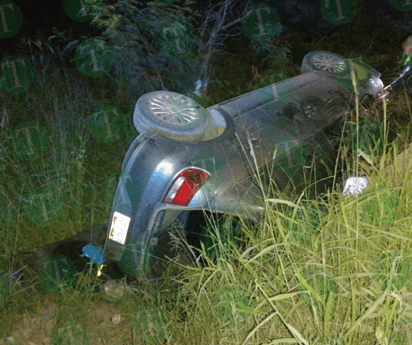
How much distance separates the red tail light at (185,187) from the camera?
3027mm

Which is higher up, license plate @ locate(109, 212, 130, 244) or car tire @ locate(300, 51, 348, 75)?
car tire @ locate(300, 51, 348, 75)

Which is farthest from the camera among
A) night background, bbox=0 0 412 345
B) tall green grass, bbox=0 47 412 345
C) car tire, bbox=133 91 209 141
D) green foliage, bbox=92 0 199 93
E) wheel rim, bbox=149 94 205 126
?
green foliage, bbox=92 0 199 93

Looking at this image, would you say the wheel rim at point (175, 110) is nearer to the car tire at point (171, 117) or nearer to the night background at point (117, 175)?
the car tire at point (171, 117)

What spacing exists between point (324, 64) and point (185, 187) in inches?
101

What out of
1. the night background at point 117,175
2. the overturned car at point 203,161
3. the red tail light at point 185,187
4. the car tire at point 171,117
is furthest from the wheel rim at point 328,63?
the red tail light at point 185,187

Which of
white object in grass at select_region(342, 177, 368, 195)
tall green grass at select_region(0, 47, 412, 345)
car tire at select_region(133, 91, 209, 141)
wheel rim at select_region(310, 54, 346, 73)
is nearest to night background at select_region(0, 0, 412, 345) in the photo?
tall green grass at select_region(0, 47, 412, 345)

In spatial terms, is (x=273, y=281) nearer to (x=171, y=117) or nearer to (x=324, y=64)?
(x=171, y=117)

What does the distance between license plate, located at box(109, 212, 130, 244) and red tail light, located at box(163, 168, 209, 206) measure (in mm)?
374

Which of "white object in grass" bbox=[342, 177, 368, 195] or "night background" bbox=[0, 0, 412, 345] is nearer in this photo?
→ "night background" bbox=[0, 0, 412, 345]

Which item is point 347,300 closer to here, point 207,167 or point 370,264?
point 370,264

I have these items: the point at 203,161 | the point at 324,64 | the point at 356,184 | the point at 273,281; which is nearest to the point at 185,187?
the point at 203,161

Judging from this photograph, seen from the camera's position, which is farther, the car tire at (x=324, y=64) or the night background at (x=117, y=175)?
the car tire at (x=324, y=64)

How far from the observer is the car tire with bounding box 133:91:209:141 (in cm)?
318

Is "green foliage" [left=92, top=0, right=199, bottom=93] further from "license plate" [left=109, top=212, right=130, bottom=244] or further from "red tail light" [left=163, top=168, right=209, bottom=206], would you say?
"red tail light" [left=163, top=168, right=209, bottom=206]
